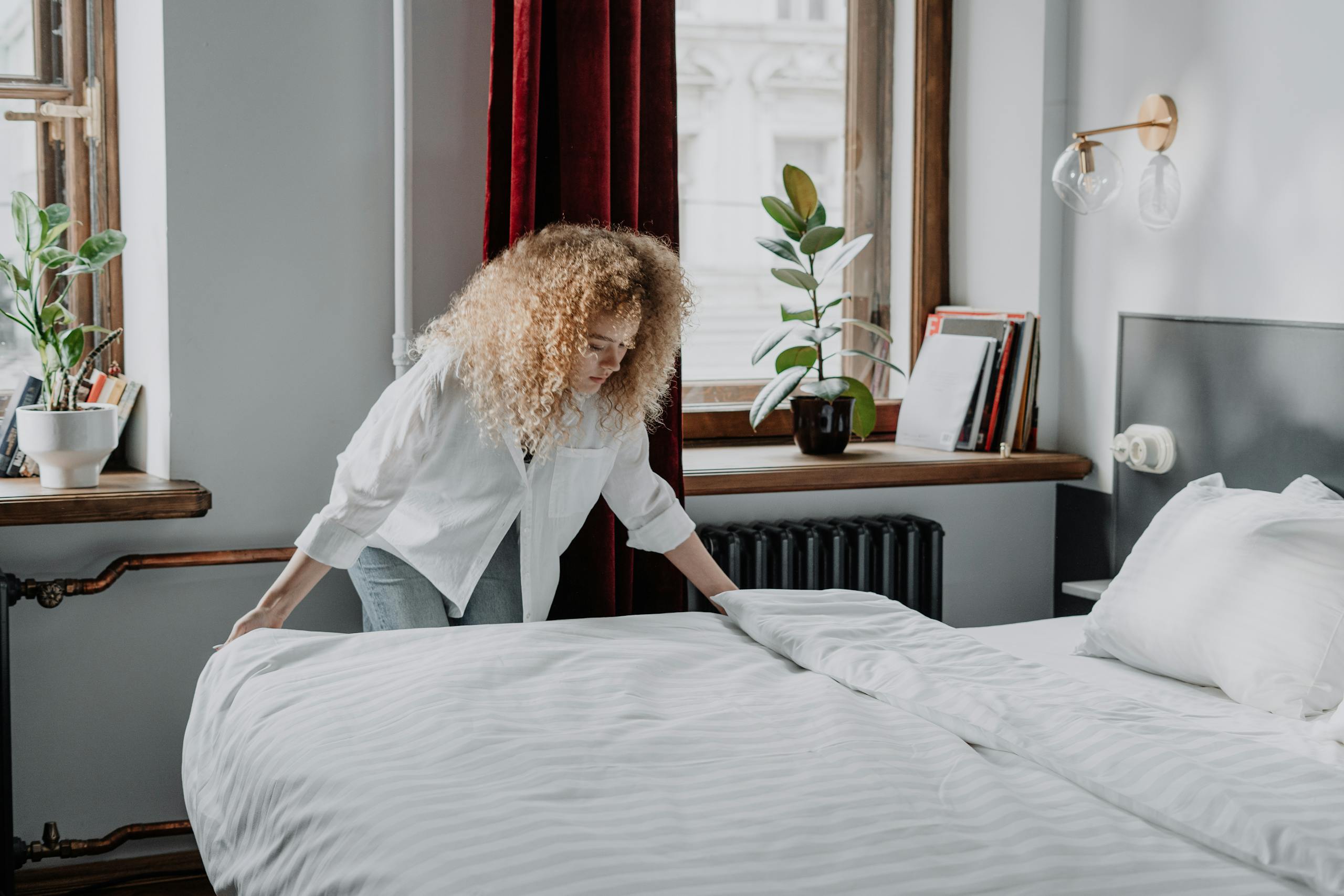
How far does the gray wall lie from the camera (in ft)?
7.30

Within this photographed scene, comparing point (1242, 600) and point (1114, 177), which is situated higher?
point (1114, 177)

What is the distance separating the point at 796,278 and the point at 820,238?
0.33 feet

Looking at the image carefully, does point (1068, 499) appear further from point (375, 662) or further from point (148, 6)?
point (148, 6)

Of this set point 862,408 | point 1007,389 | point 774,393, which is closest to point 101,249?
point 774,393

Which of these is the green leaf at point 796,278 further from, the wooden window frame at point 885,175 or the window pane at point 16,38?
the window pane at point 16,38

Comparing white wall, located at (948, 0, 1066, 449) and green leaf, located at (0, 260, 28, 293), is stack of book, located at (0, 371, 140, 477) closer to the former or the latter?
green leaf, located at (0, 260, 28, 293)

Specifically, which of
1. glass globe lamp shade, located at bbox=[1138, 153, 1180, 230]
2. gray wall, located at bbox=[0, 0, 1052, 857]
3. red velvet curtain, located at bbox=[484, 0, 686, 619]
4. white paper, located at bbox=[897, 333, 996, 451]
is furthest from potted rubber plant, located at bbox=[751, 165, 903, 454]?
gray wall, located at bbox=[0, 0, 1052, 857]

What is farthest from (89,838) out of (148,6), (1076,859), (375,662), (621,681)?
(1076,859)

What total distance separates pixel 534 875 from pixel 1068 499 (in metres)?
2.02

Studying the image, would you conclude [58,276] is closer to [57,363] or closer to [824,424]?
[57,363]

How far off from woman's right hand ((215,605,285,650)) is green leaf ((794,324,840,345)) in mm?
1289

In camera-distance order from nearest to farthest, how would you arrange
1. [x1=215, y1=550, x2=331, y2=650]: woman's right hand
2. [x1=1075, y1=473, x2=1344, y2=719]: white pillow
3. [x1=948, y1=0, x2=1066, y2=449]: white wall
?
1. [x1=1075, y1=473, x2=1344, y2=719]: white pillow
2. [x1=215, y1=550, x2=331, y2=650]: woman's right hand
3. [x1=948, y1=0, x2=1066, y2=449]: white wall

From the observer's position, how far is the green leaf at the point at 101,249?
216cm

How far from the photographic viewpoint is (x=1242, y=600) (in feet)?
6.12
